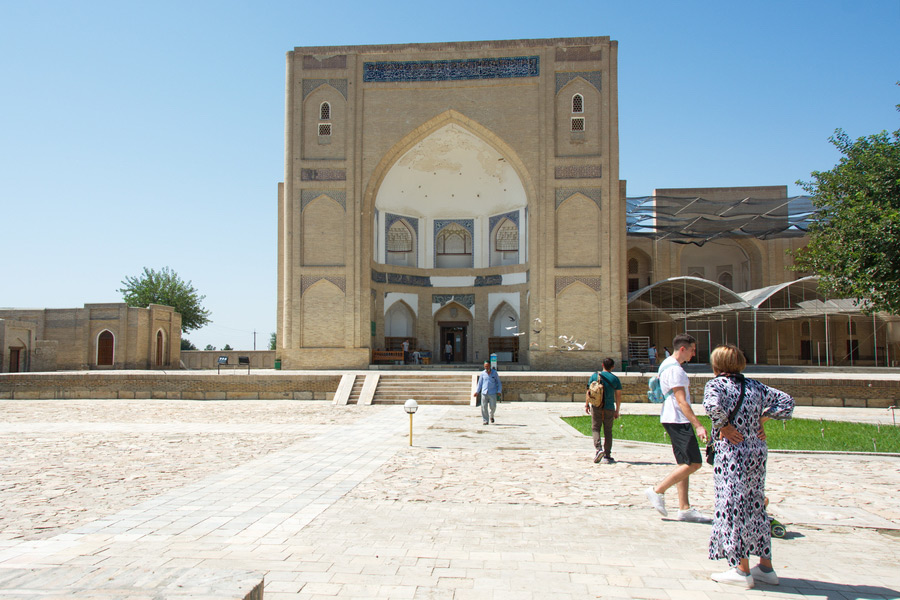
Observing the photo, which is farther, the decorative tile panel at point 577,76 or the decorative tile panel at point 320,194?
the decorative tile panel at point 320,194

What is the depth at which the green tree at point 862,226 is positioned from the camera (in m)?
12.0

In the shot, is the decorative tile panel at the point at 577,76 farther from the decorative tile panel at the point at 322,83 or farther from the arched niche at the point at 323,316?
the arched niche at the point at 323,316

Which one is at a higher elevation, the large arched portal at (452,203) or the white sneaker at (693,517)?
the large arched portal at (452,203)

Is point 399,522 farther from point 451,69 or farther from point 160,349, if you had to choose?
point 160,349

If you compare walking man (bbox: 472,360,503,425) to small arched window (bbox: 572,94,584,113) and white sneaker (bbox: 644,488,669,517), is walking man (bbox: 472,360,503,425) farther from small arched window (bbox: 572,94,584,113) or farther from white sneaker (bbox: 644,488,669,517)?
small arched window (bbox: 572,94,584,113)

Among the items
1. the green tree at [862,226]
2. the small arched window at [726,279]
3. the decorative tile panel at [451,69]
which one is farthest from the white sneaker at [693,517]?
the small arched window at [726,279]

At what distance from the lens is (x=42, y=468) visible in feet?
21.5

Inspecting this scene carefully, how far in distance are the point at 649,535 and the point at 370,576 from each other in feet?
5.96

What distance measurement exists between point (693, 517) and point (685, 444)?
0.47m

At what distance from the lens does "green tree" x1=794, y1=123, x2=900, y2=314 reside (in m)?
12.0

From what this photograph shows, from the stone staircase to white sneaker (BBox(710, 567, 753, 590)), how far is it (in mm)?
12617

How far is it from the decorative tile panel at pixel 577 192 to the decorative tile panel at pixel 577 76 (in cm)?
336

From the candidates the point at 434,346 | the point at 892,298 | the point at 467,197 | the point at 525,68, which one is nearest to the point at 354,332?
the point at 434,346

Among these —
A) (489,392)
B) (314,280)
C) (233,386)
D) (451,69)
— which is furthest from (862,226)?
(314,280)
